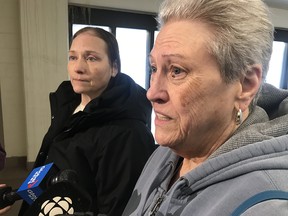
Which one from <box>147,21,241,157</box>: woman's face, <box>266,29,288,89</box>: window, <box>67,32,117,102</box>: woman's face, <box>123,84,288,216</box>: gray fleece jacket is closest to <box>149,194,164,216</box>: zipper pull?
<box>123,84,288,216</box>: gray fleece jacket

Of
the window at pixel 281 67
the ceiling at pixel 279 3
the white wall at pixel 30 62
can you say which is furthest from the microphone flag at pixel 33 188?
the window at pixel 281 67

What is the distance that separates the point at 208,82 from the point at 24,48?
104 inches

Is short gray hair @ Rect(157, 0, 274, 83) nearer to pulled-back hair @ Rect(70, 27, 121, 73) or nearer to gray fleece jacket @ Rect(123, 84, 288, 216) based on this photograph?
gray fleece jacket @ Rect(123, 84, 288, 216)

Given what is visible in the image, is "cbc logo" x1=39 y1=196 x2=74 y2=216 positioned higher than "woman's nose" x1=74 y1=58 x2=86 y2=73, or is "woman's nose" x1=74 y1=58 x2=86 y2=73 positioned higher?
"woman's nose" x1=74 y1=58 x2=86 y2=73

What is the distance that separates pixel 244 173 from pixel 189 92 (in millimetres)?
192

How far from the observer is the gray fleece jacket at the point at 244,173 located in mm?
458

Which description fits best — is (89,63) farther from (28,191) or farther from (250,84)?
(250,84)

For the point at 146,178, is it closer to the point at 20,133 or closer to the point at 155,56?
the point at 155,56

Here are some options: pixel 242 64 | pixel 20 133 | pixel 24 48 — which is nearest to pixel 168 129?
pixel 242 64

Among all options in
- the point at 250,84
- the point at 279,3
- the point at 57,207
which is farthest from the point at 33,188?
the point at 279,3

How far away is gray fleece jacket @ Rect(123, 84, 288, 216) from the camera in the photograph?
46 centimetres

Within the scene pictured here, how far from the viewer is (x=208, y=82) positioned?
1.83 feet

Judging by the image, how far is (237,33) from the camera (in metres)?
0.53

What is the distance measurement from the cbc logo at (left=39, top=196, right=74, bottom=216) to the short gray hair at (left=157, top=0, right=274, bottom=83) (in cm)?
48
